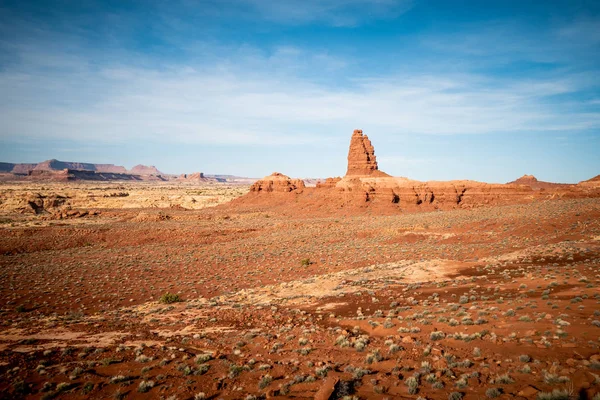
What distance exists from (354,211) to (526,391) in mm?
53511

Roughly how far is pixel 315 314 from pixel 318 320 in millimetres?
858

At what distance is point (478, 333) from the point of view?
31.4ft

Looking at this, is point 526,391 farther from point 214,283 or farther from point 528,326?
point 214,283

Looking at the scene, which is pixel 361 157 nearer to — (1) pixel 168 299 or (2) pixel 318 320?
(1) pixel 168 299

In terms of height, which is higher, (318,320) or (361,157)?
(361,157)

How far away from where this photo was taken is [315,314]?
13.6m

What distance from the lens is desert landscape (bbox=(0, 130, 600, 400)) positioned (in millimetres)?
7527

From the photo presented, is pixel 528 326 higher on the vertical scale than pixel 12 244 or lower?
higher

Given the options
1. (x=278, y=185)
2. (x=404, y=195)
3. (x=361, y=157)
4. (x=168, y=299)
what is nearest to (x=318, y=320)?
(x=168, y=299)

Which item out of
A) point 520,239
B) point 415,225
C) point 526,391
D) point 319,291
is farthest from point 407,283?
point 415,225

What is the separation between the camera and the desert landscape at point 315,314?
7.53m

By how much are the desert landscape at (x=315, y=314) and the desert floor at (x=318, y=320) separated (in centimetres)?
6

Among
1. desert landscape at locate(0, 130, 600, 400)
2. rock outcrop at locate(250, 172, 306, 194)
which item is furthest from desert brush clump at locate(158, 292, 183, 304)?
rock outcrop at locate(250, 172, 306, 194)

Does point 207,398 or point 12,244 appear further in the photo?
point 12,244
